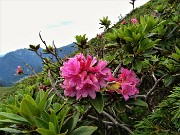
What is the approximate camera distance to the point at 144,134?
2291 millimetres

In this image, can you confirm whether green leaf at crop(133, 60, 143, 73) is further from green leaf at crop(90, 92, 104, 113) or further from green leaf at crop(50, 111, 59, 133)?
green leaf at crop(50, 111, 59, 133)

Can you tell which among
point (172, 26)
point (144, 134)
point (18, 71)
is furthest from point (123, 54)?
point (18, 71)

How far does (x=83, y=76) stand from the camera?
2016 mm

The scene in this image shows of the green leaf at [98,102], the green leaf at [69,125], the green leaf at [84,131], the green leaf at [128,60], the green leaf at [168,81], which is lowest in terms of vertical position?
the green leaf at [168,81]

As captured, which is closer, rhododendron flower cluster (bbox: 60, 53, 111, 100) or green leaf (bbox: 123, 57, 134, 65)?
rhododendron flower cluster (bbox: 60, 53, 111, 100)

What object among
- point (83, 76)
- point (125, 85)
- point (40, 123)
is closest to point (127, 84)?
point (125, 85)

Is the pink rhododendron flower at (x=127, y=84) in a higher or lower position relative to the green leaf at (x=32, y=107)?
lower

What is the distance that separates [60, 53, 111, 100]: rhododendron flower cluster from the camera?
2.04 meters

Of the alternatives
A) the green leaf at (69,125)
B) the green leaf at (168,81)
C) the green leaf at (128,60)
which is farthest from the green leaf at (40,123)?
the green leaf at (168,81)

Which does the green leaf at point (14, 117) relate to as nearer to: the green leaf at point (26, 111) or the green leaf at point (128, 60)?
the green leaf at point (26, 111)

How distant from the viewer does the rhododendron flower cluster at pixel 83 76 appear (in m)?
2.04

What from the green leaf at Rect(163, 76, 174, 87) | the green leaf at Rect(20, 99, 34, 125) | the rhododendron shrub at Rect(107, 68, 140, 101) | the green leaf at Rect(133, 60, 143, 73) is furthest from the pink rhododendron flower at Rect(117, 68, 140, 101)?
the green leaf at Rect(163, 76, 174, 87)

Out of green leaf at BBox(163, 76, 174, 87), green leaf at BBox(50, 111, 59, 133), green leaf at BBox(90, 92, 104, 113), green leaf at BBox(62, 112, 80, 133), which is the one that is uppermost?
green leaf at BBox(50, 111, 59, 133)

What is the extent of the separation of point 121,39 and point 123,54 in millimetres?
150
